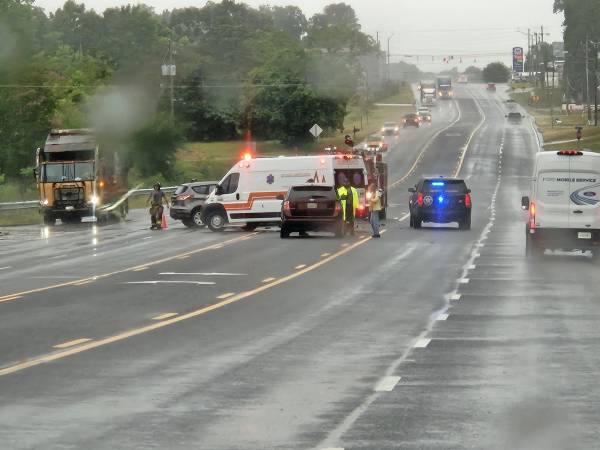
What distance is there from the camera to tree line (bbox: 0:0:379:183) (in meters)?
81.7

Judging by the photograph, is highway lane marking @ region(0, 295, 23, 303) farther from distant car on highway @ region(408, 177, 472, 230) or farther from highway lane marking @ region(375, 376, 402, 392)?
distant car on highway @ region(408, 177, 472, 230)

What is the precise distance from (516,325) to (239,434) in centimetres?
943

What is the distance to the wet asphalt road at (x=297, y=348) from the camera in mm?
11133

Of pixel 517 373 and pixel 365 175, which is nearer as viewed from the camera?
pixel 517 373

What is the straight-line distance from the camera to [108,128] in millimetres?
71062

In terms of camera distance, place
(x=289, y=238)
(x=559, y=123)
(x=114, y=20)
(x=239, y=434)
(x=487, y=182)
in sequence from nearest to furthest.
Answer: (x=239, y=434), (x=289, y=238), (x=487, y=182), (x=559, y=123), (x=114, y=20)

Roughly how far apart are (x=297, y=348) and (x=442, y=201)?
3212cm

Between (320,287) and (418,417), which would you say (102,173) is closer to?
(320,287)

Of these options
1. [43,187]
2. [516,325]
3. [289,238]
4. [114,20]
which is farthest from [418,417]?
[114,20]

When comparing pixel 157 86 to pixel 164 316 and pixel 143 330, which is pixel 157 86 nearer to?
pixel 164 316

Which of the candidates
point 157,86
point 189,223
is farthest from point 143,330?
point 157,86

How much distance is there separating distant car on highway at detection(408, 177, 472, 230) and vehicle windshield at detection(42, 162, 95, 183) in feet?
48.8

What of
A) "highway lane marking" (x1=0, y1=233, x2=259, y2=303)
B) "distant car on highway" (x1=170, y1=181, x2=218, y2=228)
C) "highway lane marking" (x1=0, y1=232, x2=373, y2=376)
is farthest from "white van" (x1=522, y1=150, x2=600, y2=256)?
"distant car on highway" (x1=170, y1=181, x2=218, y2=228)

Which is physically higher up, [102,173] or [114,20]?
[114,20]
